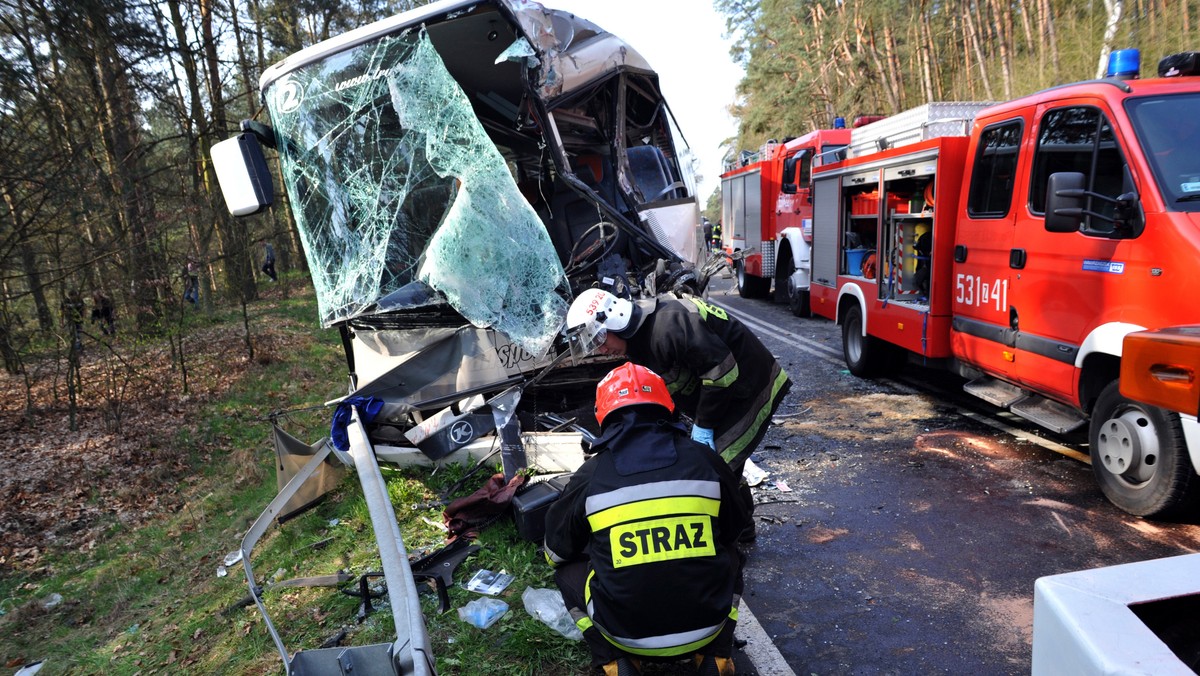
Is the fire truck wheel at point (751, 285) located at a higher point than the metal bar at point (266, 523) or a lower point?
lower

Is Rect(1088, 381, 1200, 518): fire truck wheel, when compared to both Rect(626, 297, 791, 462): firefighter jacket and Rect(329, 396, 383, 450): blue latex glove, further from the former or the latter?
Rect(329, 396, 383, 450): blue latex glove

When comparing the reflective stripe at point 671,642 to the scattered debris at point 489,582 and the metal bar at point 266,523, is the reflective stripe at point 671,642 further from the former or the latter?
the metal bar at point 266,523

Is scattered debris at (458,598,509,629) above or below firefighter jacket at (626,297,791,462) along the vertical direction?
below

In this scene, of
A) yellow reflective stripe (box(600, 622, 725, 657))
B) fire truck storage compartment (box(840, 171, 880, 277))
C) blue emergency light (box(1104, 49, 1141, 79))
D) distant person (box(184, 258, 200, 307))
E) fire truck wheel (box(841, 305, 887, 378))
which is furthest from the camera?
distant person (box(184, 258, 200, 307))

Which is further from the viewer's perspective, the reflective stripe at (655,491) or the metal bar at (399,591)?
the reflective stripe at (655,491)

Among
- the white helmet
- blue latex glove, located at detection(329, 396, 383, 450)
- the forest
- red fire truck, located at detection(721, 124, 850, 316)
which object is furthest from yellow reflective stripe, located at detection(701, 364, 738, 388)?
the forest

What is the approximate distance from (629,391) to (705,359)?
1.06 metres

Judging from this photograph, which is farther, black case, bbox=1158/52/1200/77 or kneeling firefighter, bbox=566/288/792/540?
black case, bbox=1158/52/1200/77

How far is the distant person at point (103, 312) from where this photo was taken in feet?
29.6

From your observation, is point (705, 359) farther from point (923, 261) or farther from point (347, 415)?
point (923, 261)

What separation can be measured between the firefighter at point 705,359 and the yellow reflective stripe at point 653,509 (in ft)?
3.96

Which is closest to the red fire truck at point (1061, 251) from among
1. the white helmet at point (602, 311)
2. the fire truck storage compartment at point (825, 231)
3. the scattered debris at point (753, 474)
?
the fire truck storage compartment at point (825, 231)

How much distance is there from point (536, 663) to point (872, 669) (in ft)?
4.75

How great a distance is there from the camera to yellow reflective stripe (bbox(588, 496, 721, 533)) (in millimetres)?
2320
